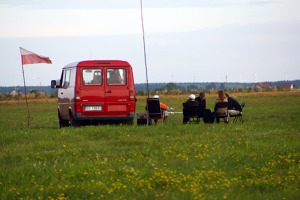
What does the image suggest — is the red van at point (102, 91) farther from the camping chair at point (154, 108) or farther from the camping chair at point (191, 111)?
the camping chair at point (191, 111)

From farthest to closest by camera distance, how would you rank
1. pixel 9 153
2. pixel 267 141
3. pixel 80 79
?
pixel 80 79 < pixel 267 141 < pixel 9 153

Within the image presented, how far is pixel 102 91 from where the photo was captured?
25156 mm

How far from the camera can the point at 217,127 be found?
2327cm

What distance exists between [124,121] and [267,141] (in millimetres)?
8700

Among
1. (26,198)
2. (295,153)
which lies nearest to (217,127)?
(295,153)

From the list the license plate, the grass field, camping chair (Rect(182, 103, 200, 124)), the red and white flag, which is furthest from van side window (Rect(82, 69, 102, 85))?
the red and white flag

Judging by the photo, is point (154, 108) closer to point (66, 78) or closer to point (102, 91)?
point (102, 91)

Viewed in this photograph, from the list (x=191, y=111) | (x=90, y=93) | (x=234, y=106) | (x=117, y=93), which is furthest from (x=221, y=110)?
(x=90, y=93)

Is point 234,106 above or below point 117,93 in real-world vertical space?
below

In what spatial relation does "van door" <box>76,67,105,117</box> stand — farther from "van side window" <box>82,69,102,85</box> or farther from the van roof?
the van roof

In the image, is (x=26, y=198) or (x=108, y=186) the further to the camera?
(x=108, y=186)

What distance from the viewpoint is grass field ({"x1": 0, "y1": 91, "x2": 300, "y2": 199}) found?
1131 centimetres

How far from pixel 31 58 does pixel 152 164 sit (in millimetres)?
16534

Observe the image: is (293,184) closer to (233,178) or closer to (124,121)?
(233,178)
